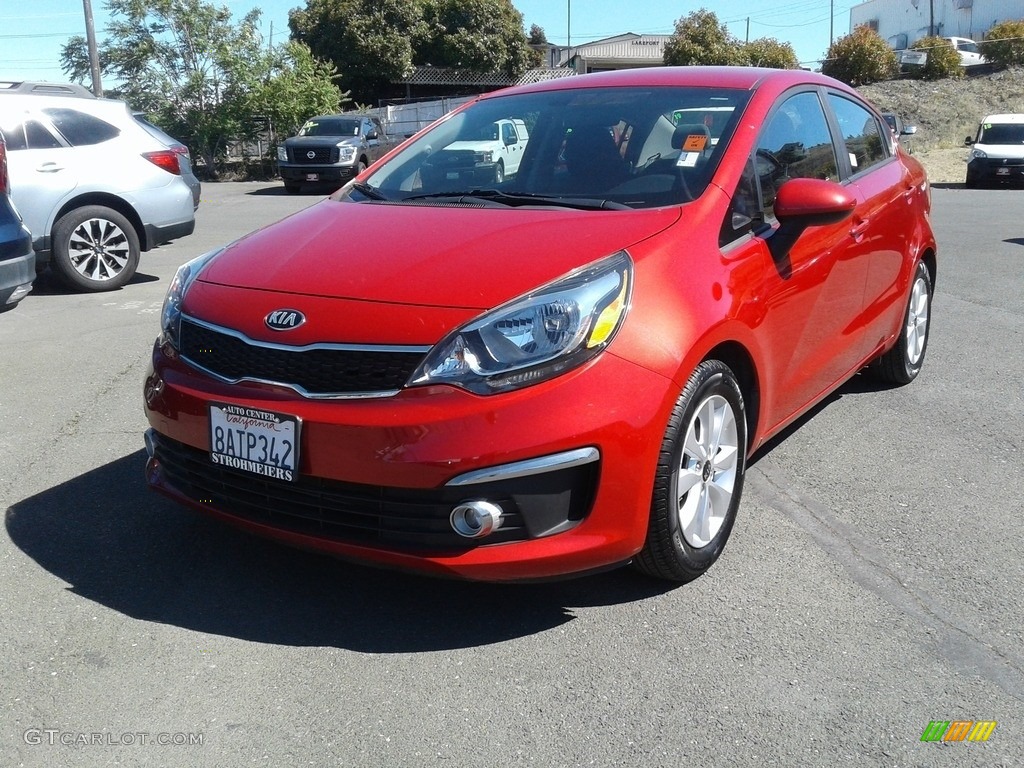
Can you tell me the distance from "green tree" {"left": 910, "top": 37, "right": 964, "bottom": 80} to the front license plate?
148ft

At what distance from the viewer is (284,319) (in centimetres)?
310

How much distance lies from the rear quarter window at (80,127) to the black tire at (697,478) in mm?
7422

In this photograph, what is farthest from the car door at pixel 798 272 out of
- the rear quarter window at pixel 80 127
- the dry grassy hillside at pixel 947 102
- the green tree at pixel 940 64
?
the green tree at pixel 940 64

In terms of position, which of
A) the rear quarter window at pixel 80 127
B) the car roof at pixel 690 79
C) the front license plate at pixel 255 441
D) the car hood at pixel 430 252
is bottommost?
the front license plate at pixel 255 441

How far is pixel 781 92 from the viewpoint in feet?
13.8

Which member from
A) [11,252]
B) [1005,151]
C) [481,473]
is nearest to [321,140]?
[1005,151]

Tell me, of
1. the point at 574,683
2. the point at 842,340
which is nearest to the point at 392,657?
the point at 574,683

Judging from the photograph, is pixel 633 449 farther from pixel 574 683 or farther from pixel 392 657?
pixel 392 657

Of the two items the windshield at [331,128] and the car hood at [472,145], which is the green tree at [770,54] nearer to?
the windshield at [331,128]

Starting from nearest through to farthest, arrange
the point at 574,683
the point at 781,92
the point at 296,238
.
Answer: the point at 574,683, the point at 296,238, the point at 781,92

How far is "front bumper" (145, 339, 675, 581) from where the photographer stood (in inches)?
111

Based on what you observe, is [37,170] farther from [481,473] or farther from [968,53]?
[968,53]

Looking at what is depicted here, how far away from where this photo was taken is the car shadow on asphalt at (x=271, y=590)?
3.15m

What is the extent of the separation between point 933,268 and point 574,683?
4119mm
